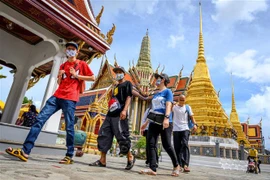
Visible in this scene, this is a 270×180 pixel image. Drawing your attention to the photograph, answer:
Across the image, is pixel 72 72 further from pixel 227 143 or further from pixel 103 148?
pixel 227 143

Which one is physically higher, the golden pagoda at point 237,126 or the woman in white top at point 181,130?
the golden pagoda at point 237,126

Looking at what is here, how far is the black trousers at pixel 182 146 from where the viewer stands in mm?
3571

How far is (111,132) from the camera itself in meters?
2.84

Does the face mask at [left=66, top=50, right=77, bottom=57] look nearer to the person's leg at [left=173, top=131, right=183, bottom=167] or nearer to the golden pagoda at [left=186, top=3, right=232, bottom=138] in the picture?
the person's leg at [left=173, top=131, right=183, bottom=167]

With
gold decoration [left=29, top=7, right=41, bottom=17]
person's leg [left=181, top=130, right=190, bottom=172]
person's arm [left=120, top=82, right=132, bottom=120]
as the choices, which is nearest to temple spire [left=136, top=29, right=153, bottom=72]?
gold decoration [left=29, top=7, right=41, bottom=17]

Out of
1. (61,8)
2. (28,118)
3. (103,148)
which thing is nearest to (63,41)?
(61,8)

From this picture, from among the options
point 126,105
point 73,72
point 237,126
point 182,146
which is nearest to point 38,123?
point 73,72

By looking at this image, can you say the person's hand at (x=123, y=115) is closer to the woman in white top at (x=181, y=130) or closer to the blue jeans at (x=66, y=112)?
the blue jeans at (x=66, y=112)

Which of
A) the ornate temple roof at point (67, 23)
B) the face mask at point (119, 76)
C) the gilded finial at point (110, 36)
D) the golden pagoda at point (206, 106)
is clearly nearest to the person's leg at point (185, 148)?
the face mask at point (119, 76)

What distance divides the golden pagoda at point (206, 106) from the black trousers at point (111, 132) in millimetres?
10755

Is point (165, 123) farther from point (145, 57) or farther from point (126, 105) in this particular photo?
point (145, 57)

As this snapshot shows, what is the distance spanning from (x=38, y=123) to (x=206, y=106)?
12.9 m

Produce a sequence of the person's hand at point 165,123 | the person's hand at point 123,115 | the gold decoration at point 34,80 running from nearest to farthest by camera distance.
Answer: the person's hand at point 165,123, the person's hand at point 123,115, the gold decoration at point 34,80

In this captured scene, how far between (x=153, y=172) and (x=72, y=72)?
1.59 m
